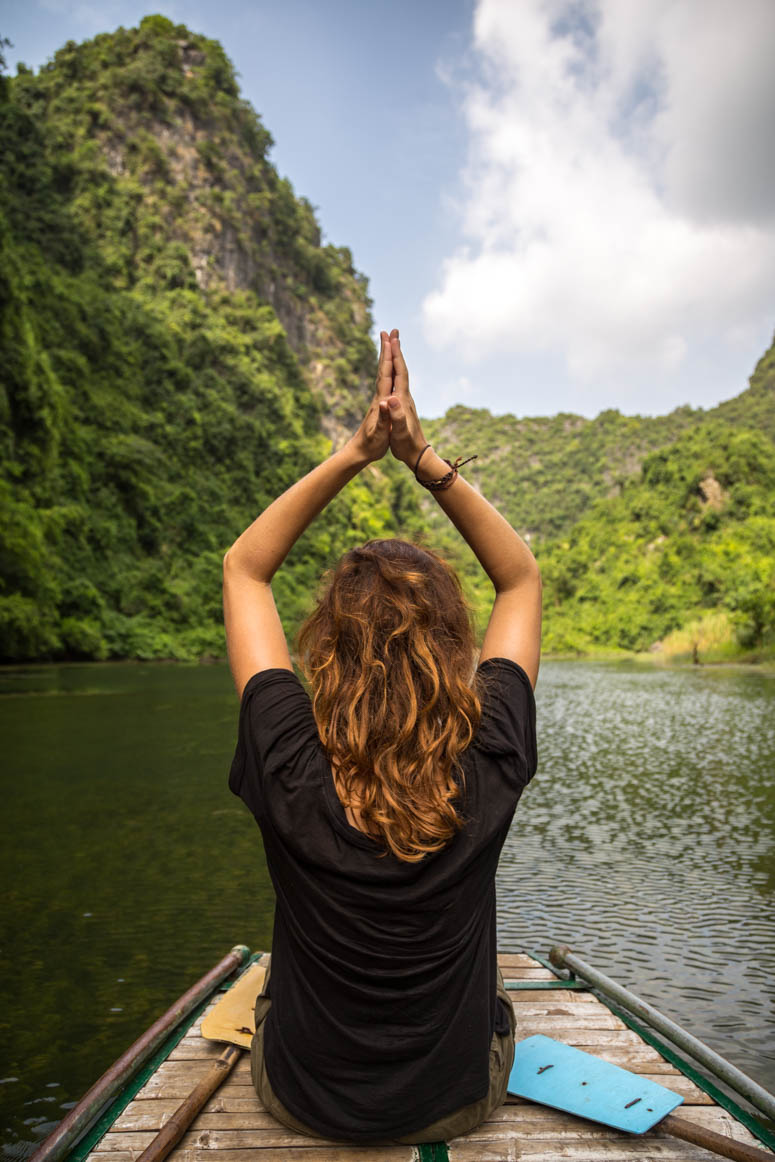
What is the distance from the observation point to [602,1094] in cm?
201

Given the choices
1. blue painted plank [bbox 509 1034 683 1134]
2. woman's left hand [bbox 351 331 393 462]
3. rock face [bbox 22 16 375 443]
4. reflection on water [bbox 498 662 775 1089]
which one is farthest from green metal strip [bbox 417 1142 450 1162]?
rock face [bbox 22 16 375 443]


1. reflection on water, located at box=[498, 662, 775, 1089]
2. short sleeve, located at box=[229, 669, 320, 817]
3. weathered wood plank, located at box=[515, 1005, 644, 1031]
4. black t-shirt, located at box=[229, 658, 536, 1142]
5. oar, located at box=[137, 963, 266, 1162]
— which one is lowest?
reflection on water, located at box=[498, 662, 775, 1089]

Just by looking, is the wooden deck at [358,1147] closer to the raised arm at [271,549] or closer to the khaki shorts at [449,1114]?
the khaki shorts at [449,1114]

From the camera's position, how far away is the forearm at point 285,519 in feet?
5.87

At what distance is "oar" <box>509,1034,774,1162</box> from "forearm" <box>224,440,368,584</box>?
139cm

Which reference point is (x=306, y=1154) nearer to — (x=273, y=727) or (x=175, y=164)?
(x=273, y=727)

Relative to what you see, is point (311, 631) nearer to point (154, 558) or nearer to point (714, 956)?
point (714, 956)

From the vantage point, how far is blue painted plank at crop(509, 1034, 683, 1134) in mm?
1897

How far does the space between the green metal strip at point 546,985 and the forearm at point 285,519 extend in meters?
2.03

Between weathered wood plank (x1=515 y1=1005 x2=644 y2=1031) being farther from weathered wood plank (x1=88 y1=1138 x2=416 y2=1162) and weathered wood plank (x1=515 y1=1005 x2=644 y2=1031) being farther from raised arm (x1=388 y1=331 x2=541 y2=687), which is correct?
raised arm (x1=388 y1=331 x2=541 y2=687)

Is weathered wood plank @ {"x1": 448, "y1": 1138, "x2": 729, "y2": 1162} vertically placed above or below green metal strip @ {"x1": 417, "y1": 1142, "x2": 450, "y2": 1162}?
below

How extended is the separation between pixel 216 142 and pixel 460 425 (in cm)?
9505

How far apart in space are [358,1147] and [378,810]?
2.54 ft

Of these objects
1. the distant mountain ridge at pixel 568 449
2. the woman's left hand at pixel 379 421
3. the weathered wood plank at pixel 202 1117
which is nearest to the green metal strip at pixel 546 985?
the weathered wood plank at pixel 202 1117
